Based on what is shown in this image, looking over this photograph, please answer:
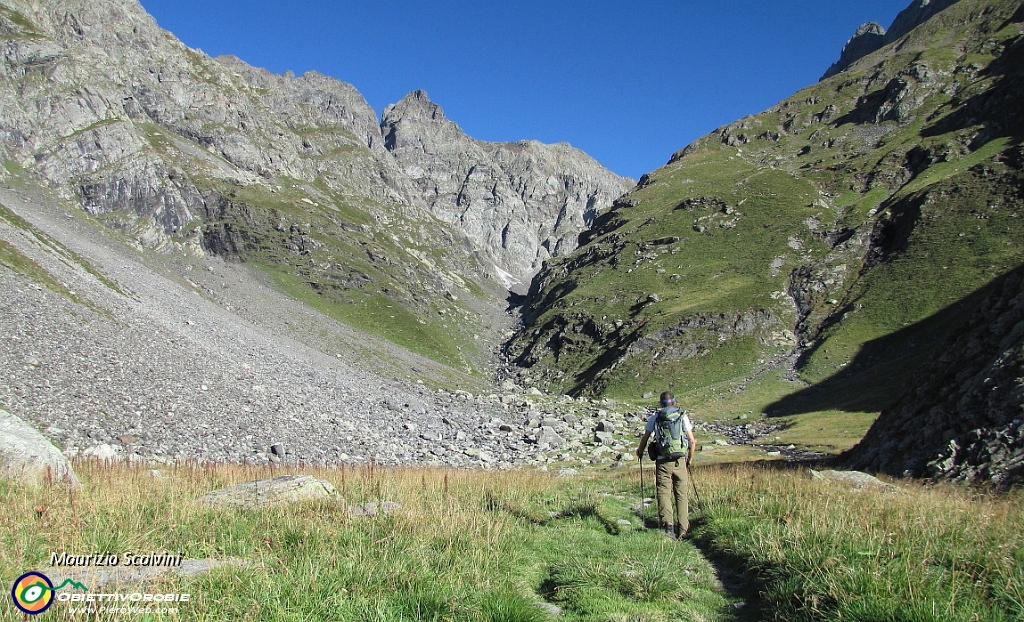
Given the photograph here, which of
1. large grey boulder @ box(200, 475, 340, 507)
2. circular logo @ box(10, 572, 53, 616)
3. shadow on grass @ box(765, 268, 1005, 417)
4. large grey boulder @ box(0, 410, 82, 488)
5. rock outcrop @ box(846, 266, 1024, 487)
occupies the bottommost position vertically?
large grey boulder @ box(0, 410, 82, 488)

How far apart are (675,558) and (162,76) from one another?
228 meters

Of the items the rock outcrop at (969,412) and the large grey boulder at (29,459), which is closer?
the large grey boulder at (29,459)

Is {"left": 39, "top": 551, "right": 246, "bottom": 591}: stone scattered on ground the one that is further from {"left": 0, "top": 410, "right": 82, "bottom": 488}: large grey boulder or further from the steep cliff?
the steep cliff

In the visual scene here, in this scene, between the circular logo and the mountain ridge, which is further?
the mountain ridge

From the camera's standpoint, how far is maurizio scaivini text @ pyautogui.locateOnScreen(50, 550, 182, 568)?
6.20 meters

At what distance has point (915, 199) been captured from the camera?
10125 cm

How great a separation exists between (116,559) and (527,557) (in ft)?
19.1

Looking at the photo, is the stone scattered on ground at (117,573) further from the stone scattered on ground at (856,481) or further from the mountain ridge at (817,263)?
the mountain ridge at (817,263)

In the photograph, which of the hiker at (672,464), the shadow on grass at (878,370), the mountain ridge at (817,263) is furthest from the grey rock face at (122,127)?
the hiker at (672,464)

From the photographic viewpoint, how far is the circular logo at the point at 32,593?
4.70m

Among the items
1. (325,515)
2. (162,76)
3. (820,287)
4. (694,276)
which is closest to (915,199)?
(820,287)

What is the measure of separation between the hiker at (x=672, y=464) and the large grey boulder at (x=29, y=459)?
1173cm

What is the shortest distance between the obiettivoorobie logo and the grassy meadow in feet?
0.37

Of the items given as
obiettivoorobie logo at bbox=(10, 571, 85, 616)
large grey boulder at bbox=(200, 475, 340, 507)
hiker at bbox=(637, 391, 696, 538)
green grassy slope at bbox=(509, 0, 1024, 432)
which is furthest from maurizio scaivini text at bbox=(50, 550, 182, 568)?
green grassy slope at bbox=(509, 0, 1024, 432)
